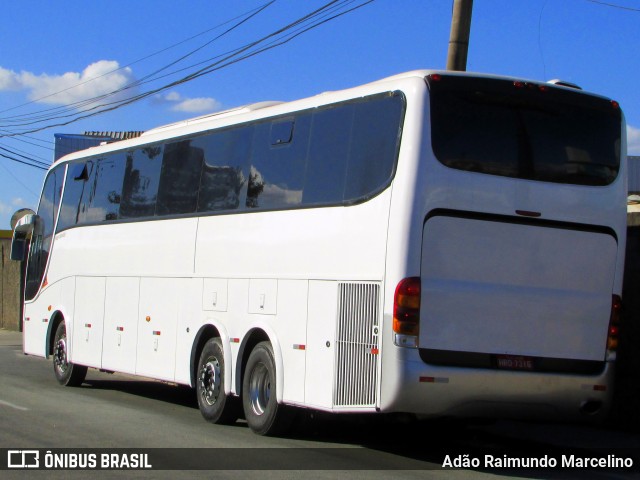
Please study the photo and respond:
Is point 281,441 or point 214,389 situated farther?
point 214,389

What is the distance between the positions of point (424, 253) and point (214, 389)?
172 inches

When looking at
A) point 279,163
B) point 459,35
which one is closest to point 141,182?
point 279,163

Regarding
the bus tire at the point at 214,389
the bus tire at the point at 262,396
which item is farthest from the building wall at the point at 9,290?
the bus tire at the point at 262,396

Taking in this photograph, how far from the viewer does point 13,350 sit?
25.2 m

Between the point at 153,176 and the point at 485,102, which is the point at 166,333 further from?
the point at 485,102

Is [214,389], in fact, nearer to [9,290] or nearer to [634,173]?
[9,290]

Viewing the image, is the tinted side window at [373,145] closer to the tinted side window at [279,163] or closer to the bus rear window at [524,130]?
the bus rear window at [524,130]

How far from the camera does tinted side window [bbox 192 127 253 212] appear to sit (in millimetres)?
12531

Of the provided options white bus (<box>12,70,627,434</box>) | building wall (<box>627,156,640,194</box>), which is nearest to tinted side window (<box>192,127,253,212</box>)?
white bus (<box>12,70,627,434</box>)

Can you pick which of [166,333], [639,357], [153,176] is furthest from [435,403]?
[153,176]

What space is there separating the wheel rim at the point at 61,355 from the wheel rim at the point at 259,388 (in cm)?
640

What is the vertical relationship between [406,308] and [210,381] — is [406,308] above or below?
above

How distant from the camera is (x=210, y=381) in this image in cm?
1291

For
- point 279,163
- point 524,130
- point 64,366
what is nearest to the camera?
point 524,130
